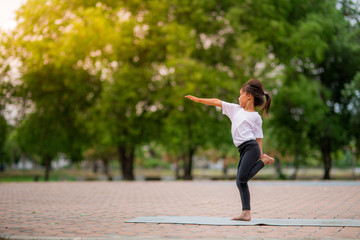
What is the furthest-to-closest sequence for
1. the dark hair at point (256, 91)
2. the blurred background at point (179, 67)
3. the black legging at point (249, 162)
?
the blurred background at point (179, 67) < the dark hair at point (256, 91) < the black legging at point (249, 162)

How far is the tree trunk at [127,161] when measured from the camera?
93.6 ft

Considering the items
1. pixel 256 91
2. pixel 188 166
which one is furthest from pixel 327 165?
pixel 256 91

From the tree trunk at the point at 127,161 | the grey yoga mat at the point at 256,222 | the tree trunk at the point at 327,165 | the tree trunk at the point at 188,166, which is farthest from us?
the tree trunk at the point at 127,161

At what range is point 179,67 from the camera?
21.6 m

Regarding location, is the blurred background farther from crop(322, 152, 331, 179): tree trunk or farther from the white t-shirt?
the white t-shirt

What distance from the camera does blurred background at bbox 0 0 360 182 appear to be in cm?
2303

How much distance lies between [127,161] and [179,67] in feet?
31.7

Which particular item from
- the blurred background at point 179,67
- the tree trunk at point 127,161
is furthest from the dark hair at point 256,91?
the tree trunk at point 127,161

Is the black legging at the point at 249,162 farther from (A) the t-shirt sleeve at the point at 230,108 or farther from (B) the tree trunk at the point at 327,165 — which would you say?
(B) the tree trunk at the point at 327,165

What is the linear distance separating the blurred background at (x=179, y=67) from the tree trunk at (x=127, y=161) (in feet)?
0.53

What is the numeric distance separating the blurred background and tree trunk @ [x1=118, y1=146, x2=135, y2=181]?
0.16 m

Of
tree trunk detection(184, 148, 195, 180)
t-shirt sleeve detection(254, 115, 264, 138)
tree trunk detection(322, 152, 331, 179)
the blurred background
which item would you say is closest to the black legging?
t-shirt sleeve detection(254, 115, 264, 138)

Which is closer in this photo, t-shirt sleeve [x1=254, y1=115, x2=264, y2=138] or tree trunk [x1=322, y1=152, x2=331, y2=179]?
t-shirt sleeve [x1=254, y1=115, x2=264, y2=138]

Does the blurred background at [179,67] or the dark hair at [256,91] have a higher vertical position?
the blurred background at [179,67]
